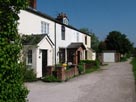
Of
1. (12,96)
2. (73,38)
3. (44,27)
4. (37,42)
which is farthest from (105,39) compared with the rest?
(12,96)

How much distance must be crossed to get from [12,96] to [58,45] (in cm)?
2653

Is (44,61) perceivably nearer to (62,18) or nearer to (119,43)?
(62,18)

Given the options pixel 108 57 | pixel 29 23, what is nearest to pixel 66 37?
pixel 29 23

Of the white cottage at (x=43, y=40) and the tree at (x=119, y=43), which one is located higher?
the tree at (x=119, y=43)

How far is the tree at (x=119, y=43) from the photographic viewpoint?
265 feet

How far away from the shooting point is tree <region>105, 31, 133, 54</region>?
80750mm

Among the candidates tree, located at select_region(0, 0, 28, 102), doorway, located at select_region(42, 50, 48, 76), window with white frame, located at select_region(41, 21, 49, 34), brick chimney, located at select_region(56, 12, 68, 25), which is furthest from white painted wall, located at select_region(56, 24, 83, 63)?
tree, located at select_region(0, 0, 28, 102)

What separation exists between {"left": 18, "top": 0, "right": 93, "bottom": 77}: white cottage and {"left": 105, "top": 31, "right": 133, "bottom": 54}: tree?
43426 mm

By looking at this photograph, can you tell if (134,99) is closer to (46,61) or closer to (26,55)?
(26,55)

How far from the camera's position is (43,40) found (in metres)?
23.6

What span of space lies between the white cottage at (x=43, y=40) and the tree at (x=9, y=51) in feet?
50.3

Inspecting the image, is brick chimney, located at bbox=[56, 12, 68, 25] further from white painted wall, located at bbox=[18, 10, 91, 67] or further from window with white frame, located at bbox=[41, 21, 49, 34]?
window with white frame, located at bbox=[41, 21, 49, 34]

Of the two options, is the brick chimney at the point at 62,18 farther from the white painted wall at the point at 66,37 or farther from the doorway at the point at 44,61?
the doorway at the point at 44,61

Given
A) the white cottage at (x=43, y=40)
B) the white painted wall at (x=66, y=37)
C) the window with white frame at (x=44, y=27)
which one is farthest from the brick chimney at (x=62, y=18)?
the window with white frame at (x=44, y=27)
